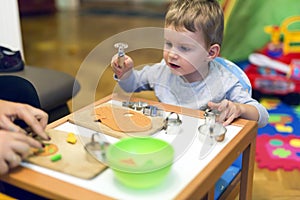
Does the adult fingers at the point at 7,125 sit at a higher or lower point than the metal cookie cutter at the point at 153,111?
higher

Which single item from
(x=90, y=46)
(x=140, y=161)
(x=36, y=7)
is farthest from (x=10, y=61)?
(x=36, y=7)

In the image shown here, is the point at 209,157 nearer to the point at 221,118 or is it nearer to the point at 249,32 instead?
the point at 221,118

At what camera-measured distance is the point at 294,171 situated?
1.35 meters

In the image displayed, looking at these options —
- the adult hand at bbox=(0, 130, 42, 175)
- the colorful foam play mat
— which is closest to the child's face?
the adult hand at bbox=(0, 130, 42, 175)

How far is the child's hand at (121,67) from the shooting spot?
0.99 meters

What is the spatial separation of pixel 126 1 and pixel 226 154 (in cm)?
391

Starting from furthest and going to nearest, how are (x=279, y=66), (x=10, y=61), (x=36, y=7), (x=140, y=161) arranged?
(x=36, y=7), (x=279, y=66), (x=10, y=61), (x=140, y=161)

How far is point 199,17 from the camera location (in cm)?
93

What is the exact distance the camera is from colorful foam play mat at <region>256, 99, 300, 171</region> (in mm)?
1387

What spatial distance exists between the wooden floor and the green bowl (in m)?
0.40

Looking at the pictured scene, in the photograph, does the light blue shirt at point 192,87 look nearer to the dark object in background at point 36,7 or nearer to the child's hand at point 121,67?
the child's hand at point 121,67

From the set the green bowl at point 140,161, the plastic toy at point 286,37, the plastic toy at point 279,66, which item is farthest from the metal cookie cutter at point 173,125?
the plastic toy at point 286,37

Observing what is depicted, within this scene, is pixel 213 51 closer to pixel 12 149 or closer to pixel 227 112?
pixel 227 112

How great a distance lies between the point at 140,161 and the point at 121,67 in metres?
0.41
